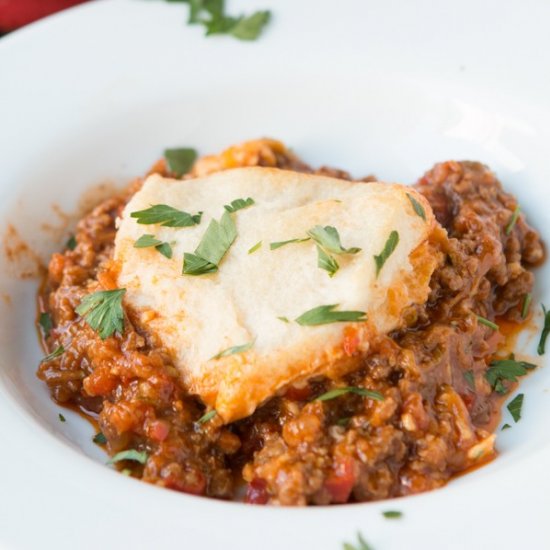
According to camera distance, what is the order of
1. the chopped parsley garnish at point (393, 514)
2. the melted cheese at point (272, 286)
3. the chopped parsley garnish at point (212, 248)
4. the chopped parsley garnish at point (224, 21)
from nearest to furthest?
1. the chopped parsley garnish at point (393, 514)
2. the melted cheese at point (272, 286)
3. the chopped parsley garnish at point (212, 248)
4. the chopped parsley garnish at point (224, 21)

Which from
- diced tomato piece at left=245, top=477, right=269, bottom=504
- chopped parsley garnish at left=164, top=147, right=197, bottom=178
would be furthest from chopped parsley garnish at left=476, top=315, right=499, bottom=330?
chopped parsley garnish at left=164, top=147, right=197, bottom=178

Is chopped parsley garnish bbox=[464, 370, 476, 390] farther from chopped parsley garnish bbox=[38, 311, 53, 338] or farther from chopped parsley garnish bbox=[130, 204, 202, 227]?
chopped parsley garnish bbox=[38, 311, 53, 338]

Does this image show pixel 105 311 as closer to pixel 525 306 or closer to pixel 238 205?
pixel 238 205

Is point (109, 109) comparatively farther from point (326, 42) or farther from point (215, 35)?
point (326, 42)

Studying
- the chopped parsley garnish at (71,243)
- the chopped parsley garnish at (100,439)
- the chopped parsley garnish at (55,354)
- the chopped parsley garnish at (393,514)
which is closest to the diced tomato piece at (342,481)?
the chopped parsley garnish at (393,514)

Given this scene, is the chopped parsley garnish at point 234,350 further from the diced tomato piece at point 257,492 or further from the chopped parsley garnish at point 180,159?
the chopped parsley garnish at point 180,159

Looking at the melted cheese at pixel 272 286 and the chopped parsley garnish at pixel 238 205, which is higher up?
the chopped parsley garnish at pixel 238 205

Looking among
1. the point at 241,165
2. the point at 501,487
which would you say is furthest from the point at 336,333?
the point at 241,165
